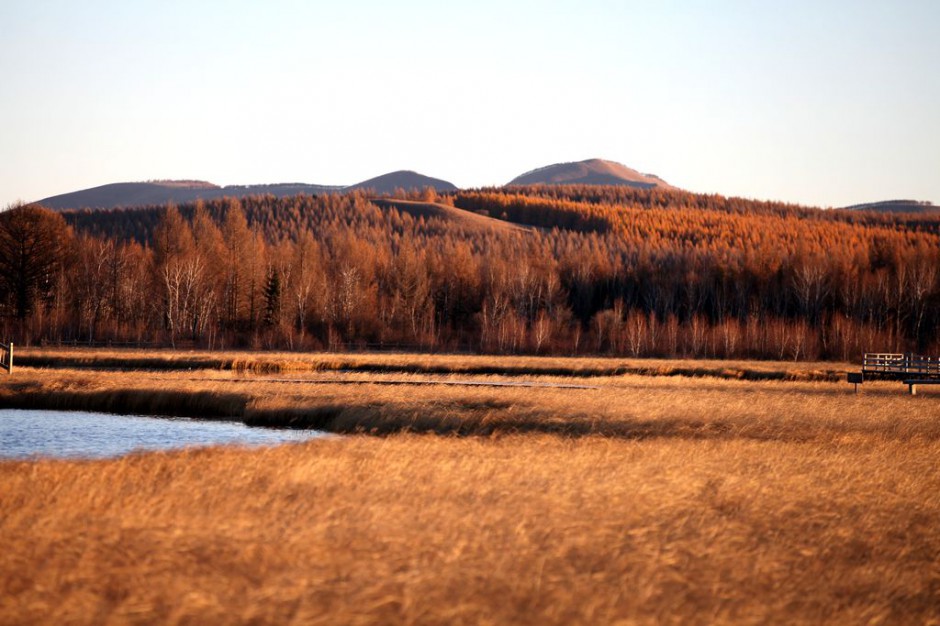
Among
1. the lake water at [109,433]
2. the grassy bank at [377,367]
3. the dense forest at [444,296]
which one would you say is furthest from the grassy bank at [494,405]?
the dense forest at [444,296]

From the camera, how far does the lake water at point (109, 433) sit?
24.5 meters

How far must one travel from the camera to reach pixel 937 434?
2519cm

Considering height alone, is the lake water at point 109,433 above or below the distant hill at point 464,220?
below

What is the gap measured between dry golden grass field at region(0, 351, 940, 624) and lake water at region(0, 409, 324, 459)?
6.18 m

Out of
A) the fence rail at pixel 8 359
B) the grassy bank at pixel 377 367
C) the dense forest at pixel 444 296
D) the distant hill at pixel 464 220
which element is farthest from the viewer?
the distant hill at pixel 464 220

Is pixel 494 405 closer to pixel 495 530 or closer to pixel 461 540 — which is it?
pixel 495 530

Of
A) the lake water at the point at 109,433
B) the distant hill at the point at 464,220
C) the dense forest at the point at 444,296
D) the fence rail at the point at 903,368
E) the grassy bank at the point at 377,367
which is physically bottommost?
the lake water at the point at 109,433

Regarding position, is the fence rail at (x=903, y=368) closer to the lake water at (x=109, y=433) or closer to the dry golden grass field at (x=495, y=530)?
the dry golden grass field at (x=495, y=530)

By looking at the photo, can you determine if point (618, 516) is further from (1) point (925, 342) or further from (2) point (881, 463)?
(1) point (925, 342)

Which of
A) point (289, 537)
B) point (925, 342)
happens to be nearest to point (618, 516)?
point (289, 537)

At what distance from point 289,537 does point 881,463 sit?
527 inches

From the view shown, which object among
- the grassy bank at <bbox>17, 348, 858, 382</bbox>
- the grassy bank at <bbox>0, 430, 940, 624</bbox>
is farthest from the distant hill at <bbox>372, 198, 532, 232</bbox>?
the grassy bank at <bbox>0, 430, 940, 624</bbox>

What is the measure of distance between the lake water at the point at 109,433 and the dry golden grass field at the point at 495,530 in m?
6.18

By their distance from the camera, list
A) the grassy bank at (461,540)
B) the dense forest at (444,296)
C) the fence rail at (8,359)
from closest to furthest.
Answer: the grassy bank at (461,540), the fence rail at (8,359), the dense forest at (444,296)
